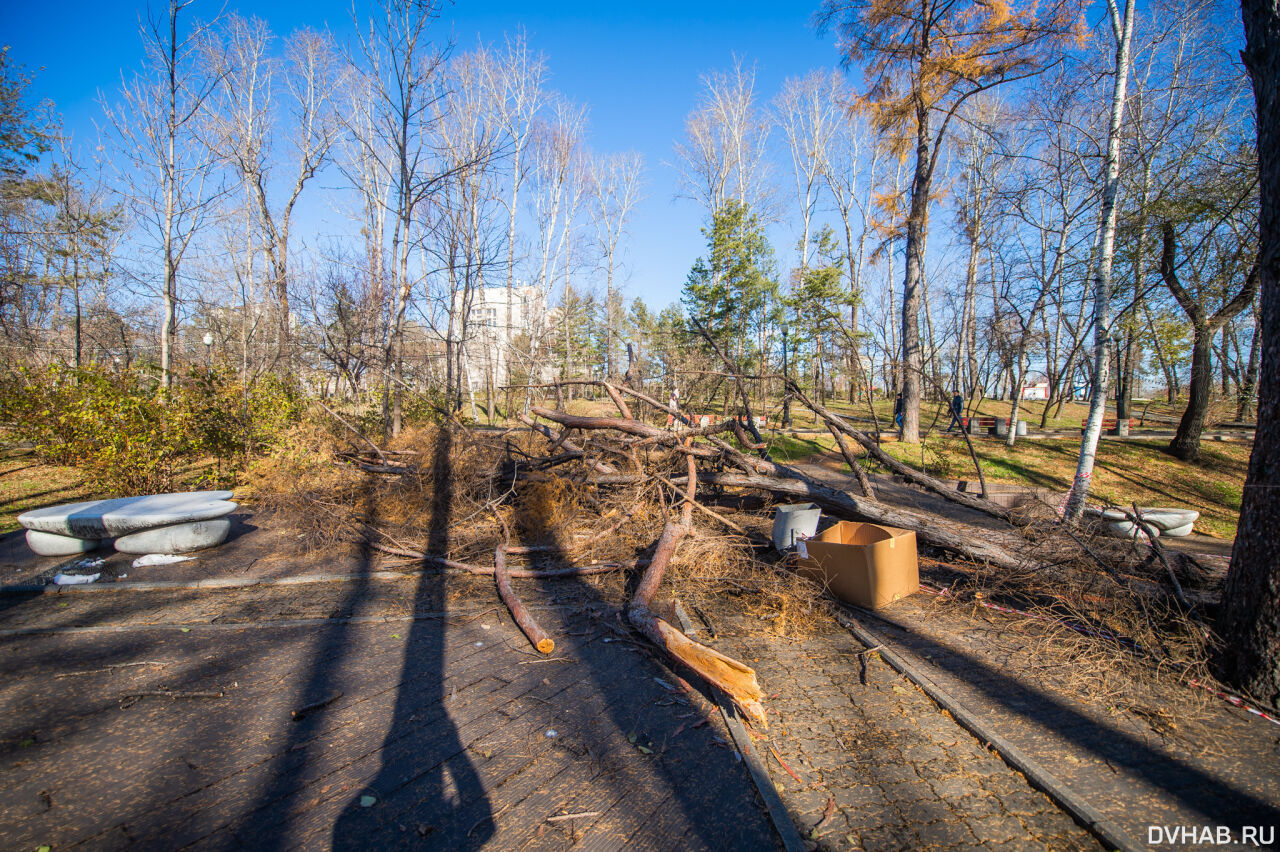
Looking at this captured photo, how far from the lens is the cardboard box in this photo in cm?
413

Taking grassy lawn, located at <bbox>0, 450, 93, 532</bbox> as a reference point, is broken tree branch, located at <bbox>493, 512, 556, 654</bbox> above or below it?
below

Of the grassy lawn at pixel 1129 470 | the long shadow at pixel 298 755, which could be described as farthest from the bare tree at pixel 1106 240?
the long shadow at pixel 298 755

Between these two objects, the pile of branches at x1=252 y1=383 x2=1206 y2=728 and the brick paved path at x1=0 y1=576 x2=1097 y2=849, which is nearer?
the brick paved path at x1=0 y1=576 x2=1097 y2=849

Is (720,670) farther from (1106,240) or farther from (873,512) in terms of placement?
(1106,240)

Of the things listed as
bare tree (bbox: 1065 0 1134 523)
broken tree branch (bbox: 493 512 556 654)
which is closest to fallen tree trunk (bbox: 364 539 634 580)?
broken tree branch (bbox: 493 512 556 654)

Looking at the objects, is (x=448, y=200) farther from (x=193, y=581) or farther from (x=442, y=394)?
(x=193, y=581)

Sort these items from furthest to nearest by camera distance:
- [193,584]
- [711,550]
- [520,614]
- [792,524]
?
1. [792,524]
2. [711,550]
3. [193,584]
4. [520,614]

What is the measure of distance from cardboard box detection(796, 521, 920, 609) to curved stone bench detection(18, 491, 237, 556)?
6.10 m

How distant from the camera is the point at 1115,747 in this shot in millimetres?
2434

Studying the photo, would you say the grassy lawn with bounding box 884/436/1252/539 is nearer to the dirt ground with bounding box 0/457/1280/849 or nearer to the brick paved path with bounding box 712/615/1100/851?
the dirt ground with bounding box 0/457/1280/849

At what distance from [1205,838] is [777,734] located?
157 centimetres

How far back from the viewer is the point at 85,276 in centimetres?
1617

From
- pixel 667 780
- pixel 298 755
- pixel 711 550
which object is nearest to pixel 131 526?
pixel 298 755

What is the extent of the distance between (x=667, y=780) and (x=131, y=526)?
5.99 metres
